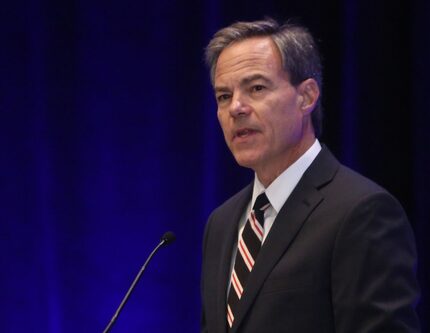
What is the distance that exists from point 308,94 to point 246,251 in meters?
0.45

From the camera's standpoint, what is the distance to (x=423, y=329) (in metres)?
2.15

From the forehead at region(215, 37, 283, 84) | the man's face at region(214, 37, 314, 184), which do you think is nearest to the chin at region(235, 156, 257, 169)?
the man's face at region(214, 37, 314, 184)

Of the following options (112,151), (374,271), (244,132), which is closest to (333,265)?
(374,271)

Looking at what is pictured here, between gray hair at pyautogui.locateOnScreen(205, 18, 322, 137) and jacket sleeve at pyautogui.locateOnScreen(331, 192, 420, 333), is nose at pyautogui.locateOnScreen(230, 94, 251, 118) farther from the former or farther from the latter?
jacket sleeve at pyautogui.locateOnScreen(331, 192, 420, 333)

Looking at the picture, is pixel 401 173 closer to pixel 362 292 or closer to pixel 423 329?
pixel 423 329

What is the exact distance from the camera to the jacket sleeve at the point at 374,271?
1.14 m

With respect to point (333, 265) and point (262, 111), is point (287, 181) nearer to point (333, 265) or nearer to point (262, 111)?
point (262, 111)

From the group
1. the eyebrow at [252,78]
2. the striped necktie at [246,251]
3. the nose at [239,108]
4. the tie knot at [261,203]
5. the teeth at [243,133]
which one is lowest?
the striped necktie at [246,251]

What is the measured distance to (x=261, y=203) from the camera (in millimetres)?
1469

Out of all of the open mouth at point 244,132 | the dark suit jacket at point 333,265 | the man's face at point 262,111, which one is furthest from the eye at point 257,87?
the dark suit jacket at point 333,265

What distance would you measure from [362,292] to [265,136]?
47cm

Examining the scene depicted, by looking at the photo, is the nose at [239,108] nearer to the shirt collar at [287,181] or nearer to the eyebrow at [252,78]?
the eyebrow at [252,78]

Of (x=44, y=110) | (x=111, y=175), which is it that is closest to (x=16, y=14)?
(x=44, y=110)

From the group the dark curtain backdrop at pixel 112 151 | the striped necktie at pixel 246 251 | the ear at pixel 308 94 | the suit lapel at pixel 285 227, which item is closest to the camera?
the suit lapel at pixel 285 227
